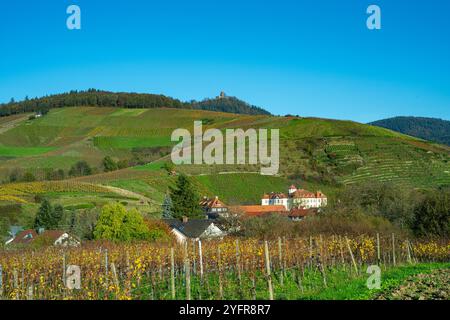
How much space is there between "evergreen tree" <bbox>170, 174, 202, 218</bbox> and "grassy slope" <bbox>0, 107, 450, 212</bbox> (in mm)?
7361

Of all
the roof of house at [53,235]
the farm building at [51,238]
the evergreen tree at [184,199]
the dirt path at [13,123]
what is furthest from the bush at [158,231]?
the dirt path at [13,123]

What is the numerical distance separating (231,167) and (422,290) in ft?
244

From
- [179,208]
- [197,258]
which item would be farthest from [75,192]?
[197,258]

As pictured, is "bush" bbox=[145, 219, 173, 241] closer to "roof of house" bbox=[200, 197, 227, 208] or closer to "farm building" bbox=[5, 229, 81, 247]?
"farm building" bbox=[5, 229, 81, 247]

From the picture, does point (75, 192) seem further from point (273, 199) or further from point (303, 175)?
point (303, 175)

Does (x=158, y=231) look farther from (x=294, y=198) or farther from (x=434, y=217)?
(x=294, y=198)

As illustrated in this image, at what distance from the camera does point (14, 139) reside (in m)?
125

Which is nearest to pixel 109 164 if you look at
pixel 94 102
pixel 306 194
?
pixel 306 194

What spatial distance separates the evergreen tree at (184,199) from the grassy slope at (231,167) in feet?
24.2

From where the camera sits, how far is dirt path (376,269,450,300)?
36.8ft

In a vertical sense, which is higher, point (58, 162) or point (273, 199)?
point (58, 162)

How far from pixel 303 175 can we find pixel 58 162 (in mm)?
45637

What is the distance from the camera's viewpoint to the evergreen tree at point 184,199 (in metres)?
65.7

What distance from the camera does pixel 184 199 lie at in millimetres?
66812
